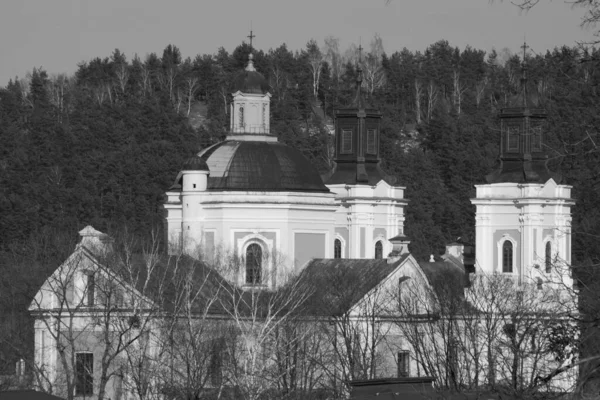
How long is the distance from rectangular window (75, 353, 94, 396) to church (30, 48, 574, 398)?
4 cm

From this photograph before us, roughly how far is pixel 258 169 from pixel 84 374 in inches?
469

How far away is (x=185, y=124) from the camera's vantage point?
4451 inches

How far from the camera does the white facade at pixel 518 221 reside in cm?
6238

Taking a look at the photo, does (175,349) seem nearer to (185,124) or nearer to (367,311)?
(367,311)

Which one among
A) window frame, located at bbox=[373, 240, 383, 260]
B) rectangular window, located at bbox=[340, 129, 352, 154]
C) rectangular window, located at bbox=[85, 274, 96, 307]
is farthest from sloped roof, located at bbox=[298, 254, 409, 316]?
rectangular window, located at bbox=[340, 129, 352, 154]

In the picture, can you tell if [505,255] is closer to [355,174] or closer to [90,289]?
[355,174]

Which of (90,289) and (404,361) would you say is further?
(404,361)

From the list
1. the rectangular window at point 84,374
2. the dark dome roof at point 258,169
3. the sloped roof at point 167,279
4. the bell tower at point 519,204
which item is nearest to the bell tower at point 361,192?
the bell tower at point 519,204

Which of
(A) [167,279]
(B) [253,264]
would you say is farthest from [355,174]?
(A) [167,279]

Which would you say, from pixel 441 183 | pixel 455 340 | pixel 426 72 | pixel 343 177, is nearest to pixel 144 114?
pixel 441 183

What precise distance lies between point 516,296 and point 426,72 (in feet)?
274

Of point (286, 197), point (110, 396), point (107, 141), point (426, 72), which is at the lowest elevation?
point (110, 396)

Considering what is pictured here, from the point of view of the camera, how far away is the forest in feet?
289

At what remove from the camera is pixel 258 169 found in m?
59.5
